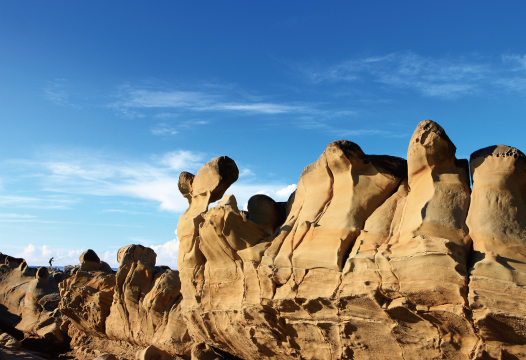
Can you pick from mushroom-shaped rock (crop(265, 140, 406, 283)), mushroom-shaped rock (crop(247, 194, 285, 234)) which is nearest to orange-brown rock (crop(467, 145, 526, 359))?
mushroom-shaped rock (crop(265, 140, 406, 283))

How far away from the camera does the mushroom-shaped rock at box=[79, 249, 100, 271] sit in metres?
10.1

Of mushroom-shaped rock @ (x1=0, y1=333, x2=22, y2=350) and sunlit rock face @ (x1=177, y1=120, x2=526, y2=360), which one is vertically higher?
sunlit rock face @ (x1=177, y1=120, x2=526, y2=360)

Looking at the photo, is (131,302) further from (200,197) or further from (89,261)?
(200,197)

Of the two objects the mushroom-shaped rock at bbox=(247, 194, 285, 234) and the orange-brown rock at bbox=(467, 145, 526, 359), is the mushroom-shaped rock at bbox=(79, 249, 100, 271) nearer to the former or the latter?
the mushroom-shaped rock at bbox=(247, 194, 285, 234)

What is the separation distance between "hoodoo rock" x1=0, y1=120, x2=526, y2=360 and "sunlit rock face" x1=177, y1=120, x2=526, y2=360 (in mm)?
13

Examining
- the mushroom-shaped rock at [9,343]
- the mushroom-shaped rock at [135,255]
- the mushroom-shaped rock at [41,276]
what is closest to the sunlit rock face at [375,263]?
the mushroom-shaped rock at [135,255]

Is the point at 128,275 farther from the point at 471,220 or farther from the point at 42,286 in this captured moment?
the point at 471,220

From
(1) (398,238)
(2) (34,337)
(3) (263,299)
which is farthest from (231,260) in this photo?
(2) (34,337)

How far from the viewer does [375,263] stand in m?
4.32

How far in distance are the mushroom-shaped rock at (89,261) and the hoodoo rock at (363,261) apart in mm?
3761

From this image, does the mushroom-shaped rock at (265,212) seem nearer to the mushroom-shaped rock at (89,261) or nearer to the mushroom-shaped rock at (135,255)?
the mushroom-shaped rock at (135,255)

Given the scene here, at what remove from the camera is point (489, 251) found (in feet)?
12.9

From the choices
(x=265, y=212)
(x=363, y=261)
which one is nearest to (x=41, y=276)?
(x=265, y=212)

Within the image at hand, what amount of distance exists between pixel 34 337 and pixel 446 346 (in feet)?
33.3
